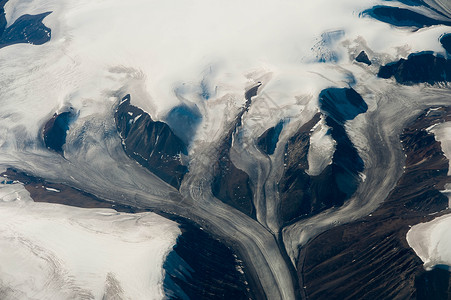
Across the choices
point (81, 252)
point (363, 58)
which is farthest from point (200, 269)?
point (363, 58)

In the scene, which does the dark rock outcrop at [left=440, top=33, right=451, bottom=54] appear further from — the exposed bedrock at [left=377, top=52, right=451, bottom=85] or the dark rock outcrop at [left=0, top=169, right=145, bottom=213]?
the dark rock outcrop at [left=0, top=169, right=145, bottom=213]

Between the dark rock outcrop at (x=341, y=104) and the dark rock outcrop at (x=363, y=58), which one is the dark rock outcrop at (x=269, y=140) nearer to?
the dark rock outcrop at (x=341, y=104)

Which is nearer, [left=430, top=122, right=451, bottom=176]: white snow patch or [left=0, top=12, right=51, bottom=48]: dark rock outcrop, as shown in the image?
[left=430, top=122, right=451, bottom=176]: white snow patch

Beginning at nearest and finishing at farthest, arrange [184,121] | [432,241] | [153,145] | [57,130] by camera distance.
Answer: [432,241] → [153,145] → [184,121] → [57,130]

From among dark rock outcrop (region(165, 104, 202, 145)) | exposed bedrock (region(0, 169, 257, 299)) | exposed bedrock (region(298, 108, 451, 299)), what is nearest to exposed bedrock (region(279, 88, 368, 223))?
exposed bedrock (region(298, 108, 451, 299))

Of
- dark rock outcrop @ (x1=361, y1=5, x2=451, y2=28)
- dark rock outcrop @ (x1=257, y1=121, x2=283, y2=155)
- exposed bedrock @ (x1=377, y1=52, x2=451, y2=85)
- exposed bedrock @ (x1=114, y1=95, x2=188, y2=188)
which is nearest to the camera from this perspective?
exposed bedrock @ (x1=114, y1=95, x2=188, y2=188)

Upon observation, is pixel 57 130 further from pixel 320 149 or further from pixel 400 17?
pixel 400 17

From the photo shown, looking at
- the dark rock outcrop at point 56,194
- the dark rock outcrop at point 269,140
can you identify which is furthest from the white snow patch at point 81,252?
the dark rock outcrop at point 269,140
